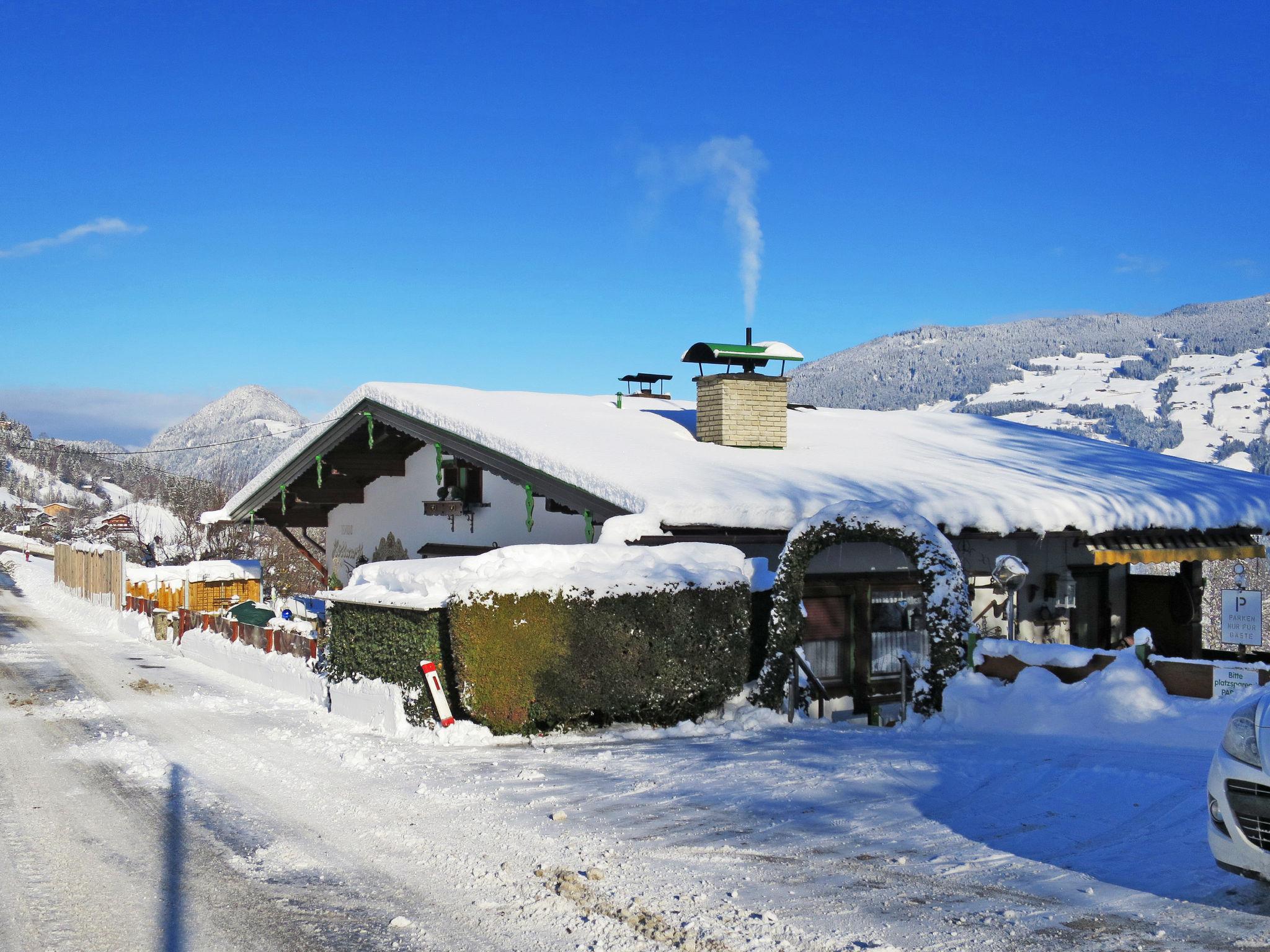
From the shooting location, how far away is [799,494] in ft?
46.2

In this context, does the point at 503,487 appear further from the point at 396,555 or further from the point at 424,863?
the point at 424,863

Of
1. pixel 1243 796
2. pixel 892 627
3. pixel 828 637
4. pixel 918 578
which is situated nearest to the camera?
pixel 1243 796

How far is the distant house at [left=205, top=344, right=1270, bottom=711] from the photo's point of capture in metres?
14.0

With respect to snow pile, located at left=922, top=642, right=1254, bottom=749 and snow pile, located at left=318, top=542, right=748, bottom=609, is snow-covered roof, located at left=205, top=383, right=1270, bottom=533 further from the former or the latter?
snow pile, located at left=922, top=642, right=1254, bottom=749

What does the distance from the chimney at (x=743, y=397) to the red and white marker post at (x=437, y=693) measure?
7987 millimetres

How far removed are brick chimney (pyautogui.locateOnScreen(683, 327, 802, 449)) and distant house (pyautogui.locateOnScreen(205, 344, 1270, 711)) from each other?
33mm

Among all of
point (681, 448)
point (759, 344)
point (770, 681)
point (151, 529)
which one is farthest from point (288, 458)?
point (151, 529)

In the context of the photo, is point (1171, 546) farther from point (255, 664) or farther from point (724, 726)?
point (255, 664)

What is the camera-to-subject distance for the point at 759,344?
17.9 m

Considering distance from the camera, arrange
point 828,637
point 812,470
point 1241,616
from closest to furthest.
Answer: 1. point 1241,616
2. point 828,637
3. point 812,470

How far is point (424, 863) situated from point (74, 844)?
106 inches

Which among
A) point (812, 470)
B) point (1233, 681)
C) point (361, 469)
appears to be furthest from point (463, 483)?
point (1233, 681)

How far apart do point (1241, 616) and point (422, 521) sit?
13981mm

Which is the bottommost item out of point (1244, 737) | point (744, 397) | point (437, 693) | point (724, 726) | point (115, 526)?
point (724, 726)
